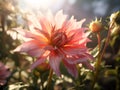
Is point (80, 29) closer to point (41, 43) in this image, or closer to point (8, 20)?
point (41, 43)

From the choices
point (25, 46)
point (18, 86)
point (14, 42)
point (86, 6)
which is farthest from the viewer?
point (86, 6)

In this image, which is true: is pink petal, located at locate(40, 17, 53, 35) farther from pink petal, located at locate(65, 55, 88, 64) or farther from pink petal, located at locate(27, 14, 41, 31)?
pink petal, located at locate(65, 55, 88, 64)

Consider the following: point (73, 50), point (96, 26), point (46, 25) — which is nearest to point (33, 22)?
point (46, 25)

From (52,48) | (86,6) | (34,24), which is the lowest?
(52,48)

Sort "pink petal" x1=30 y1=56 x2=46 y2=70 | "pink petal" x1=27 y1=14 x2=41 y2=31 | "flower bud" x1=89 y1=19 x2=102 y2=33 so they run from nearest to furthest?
1. "pink petal" x1=30 y1=56 x2=46 y2=70
2. "pink petal" x1=27 y1=14 x2=41 y2=31
3. "flower bud" x1=89 y1=19 x2=102 y2=33

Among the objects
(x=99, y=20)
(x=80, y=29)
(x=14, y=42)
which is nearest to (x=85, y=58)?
(x=80, y=29)

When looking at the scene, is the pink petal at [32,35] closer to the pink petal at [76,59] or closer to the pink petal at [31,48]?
the pink petal at [31,48]

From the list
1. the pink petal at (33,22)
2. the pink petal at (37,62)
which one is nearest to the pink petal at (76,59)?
the pink petal at (37,62)

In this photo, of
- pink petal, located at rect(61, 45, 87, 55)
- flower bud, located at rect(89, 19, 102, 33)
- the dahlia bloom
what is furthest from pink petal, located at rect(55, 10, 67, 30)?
flower bud, located at rect(89, 19, 102, 33)
